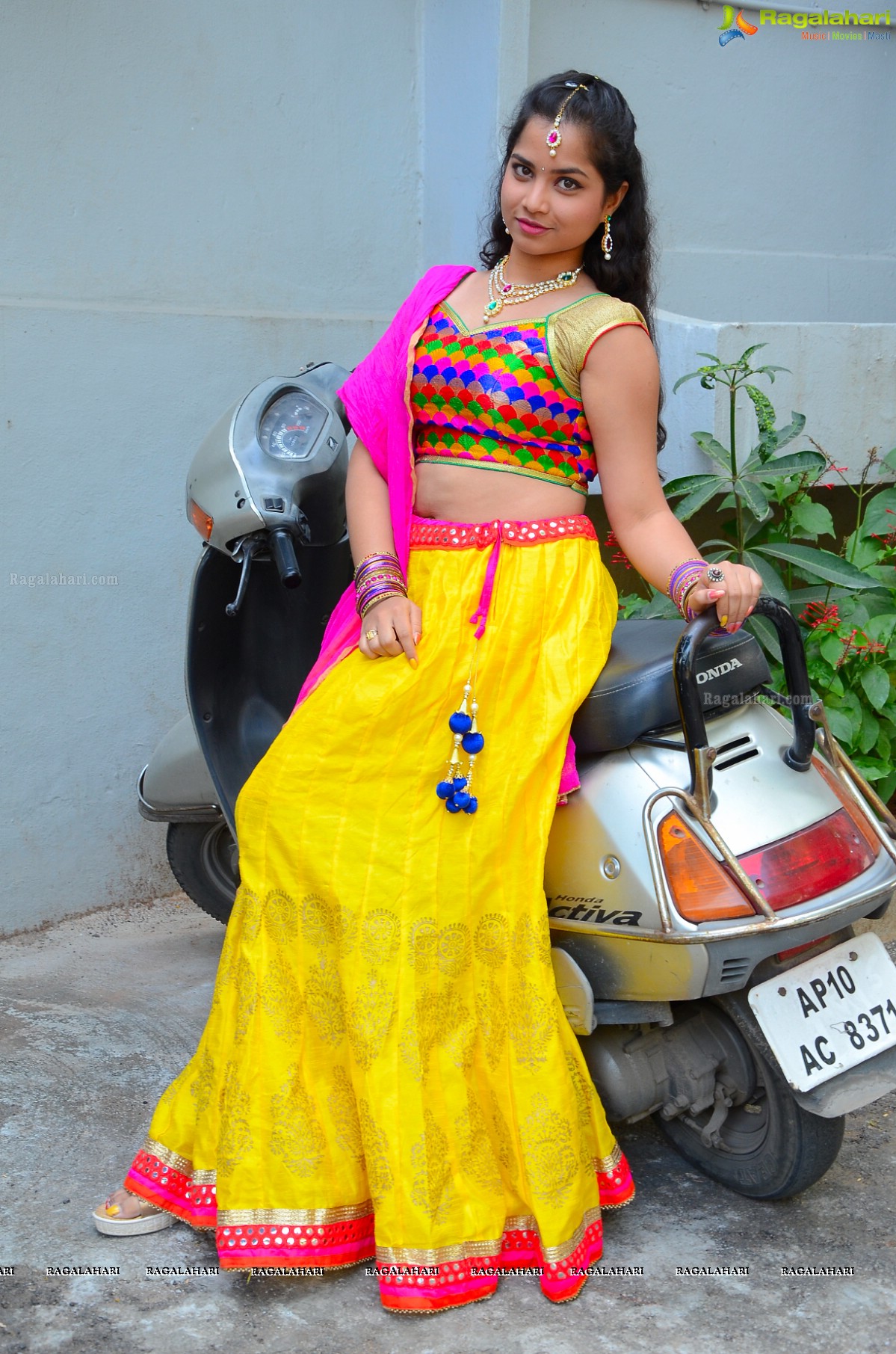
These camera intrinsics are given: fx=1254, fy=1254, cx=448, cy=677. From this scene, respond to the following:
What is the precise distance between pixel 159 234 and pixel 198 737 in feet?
4.55

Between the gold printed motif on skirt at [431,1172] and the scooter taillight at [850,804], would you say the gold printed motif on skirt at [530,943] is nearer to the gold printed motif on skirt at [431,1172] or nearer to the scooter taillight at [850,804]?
the gold printed motif on skirt at [431,1172]

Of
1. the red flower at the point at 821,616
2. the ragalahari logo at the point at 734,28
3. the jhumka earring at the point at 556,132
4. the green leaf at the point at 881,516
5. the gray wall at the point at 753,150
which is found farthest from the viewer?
the ragalahari logo at the point at 734,28

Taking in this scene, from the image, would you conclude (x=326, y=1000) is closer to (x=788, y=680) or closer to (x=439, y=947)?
(x=439, y=947)

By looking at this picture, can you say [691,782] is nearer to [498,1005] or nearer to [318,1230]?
[498,1005]

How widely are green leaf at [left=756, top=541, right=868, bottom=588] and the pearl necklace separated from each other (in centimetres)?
119

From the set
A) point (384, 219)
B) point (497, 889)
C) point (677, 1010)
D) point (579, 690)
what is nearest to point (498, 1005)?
point (497, 889)

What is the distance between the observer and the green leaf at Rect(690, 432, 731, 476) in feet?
10.1

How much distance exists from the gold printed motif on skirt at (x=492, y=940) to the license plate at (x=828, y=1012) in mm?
366

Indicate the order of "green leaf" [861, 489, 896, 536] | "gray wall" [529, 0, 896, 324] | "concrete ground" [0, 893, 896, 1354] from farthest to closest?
"gray wall" [529, 0, 896, 324], "green leaf" [861, 489, 896, 536], "concrete ground" [0, 893, 896, 1354]

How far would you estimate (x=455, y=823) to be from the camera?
6.11 feet

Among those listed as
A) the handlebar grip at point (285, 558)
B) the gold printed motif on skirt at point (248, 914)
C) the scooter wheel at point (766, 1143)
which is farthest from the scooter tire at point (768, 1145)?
the handlebar grip at point (285, 558)

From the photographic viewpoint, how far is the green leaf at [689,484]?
118 inches

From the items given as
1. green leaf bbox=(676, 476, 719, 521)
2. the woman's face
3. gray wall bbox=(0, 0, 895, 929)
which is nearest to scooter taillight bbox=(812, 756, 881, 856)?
the woman's face

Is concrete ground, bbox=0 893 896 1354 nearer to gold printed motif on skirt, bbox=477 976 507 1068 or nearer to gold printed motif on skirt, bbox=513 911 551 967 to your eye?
gold printed motif on skirt, bbox=477 976 507 1068
